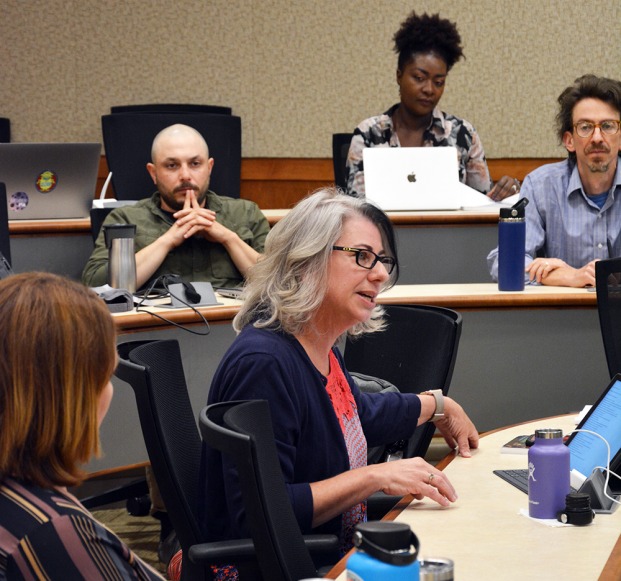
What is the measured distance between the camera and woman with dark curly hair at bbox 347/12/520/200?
4.34 meters

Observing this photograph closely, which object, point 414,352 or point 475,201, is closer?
point 414,352

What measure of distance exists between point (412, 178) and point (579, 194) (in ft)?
2.49

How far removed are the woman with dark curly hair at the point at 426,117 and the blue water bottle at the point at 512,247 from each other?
4.47ft

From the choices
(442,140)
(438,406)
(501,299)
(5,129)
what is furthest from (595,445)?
(5,129)

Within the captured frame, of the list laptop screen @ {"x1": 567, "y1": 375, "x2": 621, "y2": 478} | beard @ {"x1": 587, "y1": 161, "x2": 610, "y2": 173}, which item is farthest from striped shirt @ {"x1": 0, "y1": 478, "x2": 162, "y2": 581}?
beard @ {"x1": 587, "y1": 161, "x2": 610, "y2": 173}

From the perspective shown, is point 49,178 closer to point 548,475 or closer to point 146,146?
point 146,146

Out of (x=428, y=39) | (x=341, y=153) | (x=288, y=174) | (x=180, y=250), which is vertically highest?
(x=428, y=39)

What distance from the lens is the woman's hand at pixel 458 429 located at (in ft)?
6.27

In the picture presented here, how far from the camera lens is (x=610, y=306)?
2.36 meters

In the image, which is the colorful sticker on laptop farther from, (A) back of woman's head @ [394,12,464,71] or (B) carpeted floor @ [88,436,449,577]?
(A) back of woman's head @ [394,12,464,71]

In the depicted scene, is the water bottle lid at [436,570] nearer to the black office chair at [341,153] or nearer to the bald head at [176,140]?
the bald head at [176,140]

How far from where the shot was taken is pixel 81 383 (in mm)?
1054

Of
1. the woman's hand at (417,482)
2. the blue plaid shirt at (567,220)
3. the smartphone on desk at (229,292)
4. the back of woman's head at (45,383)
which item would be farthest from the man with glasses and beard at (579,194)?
the back of woman's head at (45,383)

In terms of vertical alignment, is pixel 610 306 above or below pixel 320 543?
above
